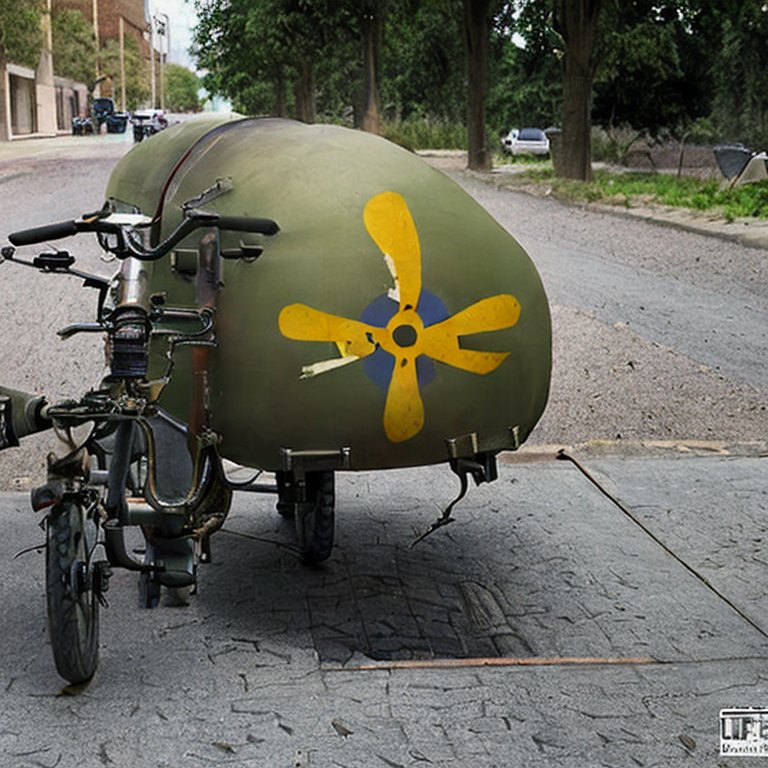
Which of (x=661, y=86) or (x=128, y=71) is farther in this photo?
(x=128, y=71)

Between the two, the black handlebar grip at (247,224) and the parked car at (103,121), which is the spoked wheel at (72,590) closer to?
the black handlebar grip at (247,224)

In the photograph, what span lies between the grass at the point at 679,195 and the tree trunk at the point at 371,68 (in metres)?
11.0

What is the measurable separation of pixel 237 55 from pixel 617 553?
5279 cm

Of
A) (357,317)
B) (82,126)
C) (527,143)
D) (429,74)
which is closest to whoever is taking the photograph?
(357,317)

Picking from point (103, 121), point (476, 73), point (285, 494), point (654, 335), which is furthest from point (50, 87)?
point (285, 494)

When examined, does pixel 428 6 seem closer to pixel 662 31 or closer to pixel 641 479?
pixel 662 31

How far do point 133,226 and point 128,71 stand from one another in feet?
356

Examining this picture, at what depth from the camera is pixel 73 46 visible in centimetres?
8475

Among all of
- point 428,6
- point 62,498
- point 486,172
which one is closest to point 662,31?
point 428,6

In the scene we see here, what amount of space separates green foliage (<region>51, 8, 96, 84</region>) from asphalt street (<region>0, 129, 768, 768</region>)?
3033 inches

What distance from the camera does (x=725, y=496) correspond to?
6164 mm

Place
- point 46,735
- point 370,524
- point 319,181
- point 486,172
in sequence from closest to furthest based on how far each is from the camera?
point 46,735
point 319,181
point 370,524
point 486,172

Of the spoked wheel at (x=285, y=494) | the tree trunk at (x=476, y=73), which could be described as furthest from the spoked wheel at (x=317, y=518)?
the tree trunk at (x=476, y=73)

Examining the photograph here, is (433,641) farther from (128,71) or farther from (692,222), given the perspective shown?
(128,71)
